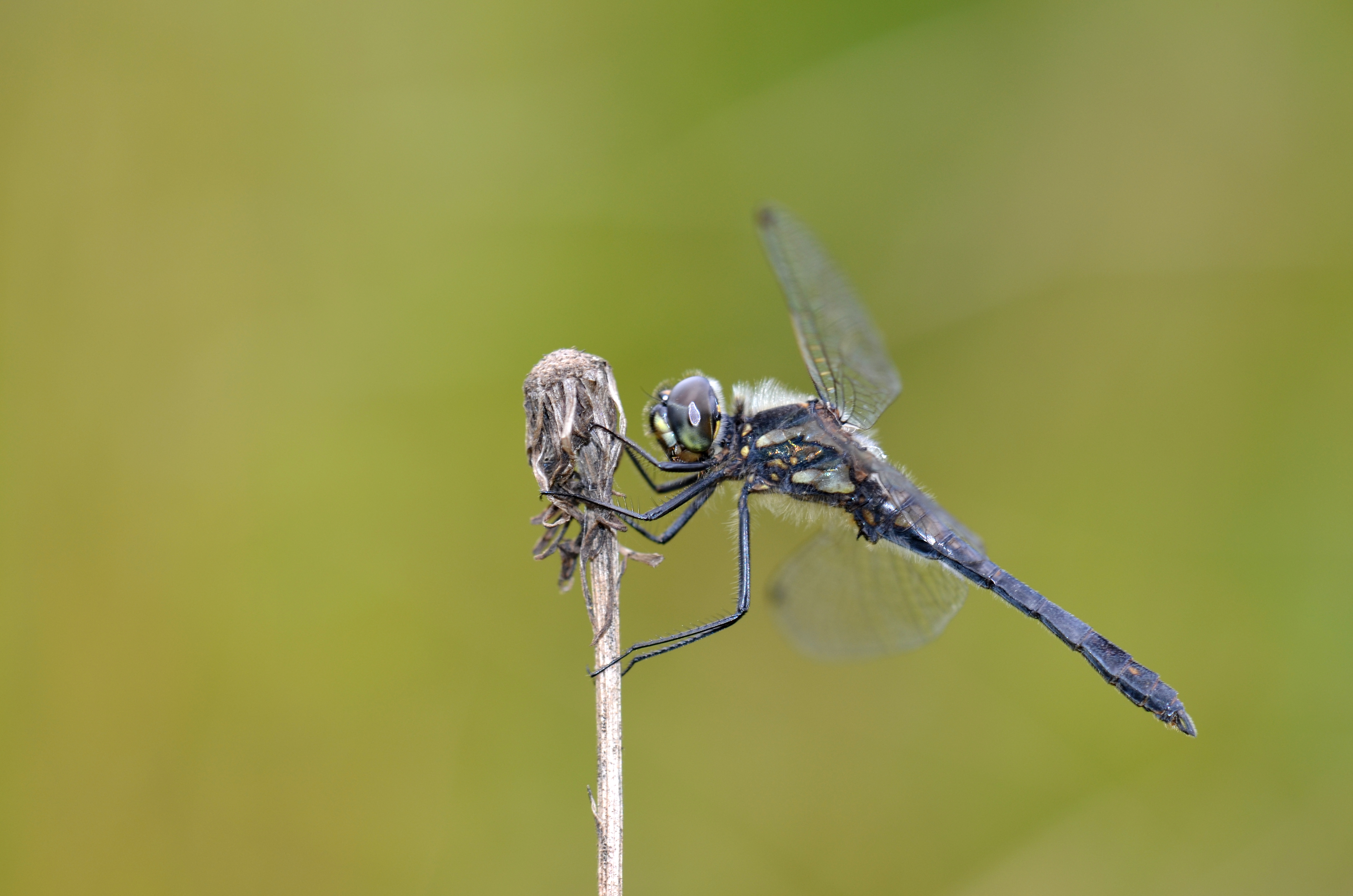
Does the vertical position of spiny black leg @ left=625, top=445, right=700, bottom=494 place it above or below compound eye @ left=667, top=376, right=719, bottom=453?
below

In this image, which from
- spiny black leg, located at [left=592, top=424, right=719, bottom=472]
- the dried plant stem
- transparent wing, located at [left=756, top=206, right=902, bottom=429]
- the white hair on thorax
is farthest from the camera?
the white hair on thorax

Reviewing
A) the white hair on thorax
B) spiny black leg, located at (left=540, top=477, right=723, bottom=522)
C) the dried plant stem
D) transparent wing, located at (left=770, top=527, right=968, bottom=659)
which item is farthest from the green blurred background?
the dried plant stem

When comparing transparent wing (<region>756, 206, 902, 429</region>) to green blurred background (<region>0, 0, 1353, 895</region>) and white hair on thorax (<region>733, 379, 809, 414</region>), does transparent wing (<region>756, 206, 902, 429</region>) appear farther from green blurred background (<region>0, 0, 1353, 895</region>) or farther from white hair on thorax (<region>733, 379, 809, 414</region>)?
green blurred background (<region>0, 0, 1353, 895</region>)

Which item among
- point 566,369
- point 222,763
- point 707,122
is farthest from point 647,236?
point 222,763

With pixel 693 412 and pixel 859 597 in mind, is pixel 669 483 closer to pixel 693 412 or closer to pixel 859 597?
pixel 693 412

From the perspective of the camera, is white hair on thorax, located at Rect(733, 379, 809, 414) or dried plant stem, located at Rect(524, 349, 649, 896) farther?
white hair on thorax, located at Rect(733, 379, 809, 414)

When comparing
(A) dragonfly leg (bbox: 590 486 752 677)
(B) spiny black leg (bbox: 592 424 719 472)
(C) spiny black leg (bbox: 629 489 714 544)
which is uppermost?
(B) spiny black leg (bbox: 592 424 719 472)
